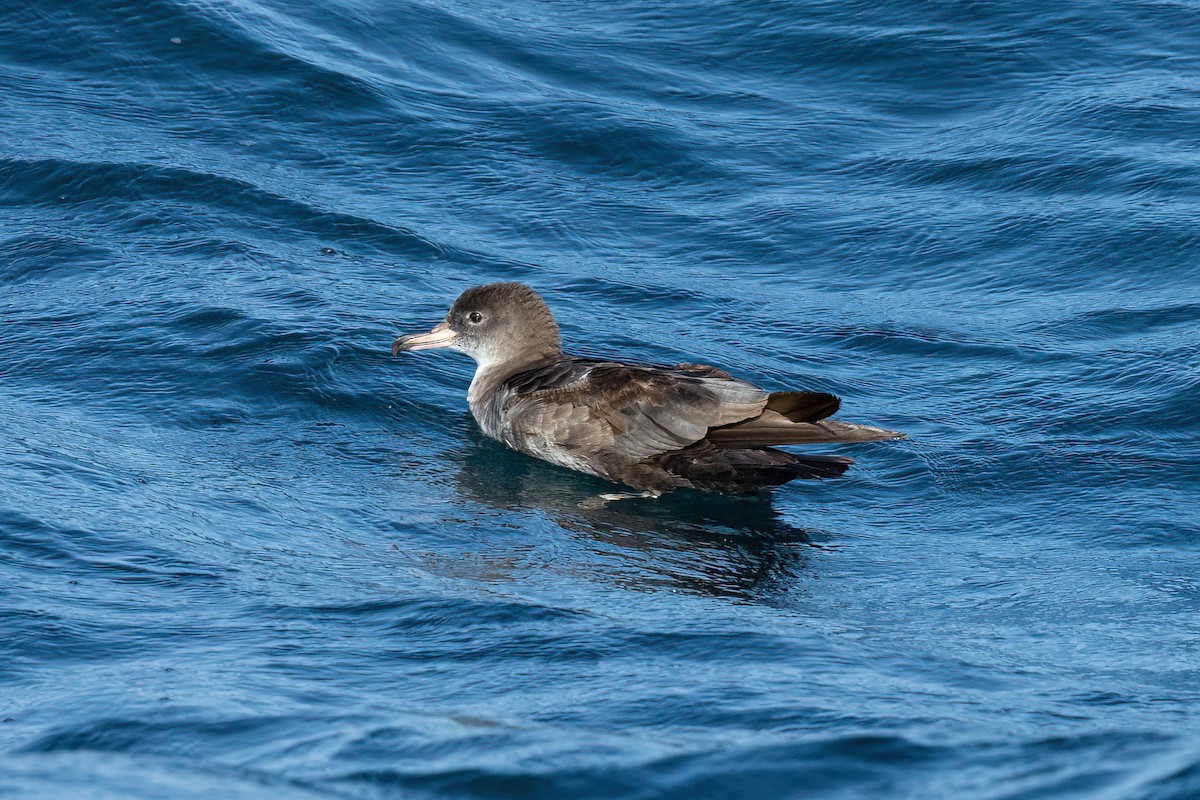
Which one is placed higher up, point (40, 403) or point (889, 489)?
point (889, 489)

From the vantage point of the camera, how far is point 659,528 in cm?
684

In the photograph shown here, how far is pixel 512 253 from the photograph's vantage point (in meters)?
10.4

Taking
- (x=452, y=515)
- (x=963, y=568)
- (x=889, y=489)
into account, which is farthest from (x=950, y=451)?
(x=452, y=515)

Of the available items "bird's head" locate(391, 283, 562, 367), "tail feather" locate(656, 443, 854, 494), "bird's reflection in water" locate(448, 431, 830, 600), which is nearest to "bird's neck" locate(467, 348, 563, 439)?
"bird's head" locate(391, 283, 562, 367)

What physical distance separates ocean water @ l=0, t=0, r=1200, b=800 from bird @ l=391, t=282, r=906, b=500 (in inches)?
7.1

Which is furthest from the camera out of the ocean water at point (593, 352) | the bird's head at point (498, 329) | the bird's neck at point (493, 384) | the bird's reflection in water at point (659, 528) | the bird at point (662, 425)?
the bird's head at point (498, 329)

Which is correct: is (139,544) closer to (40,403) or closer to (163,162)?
(40,403)

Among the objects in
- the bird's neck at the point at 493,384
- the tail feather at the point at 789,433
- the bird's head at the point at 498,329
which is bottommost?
the bird's neck at the point at 493,384

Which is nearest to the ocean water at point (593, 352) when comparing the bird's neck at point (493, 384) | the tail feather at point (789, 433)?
the bird's neck at point (493, 384)

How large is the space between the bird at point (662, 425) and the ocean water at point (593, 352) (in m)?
0.18

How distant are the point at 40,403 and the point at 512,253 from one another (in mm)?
3429

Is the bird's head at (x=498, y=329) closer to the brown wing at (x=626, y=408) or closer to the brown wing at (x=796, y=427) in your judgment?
the brown wing at (x=626, y=408)

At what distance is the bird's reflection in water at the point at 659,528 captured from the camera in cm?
613

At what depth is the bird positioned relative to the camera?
698 centimetres
